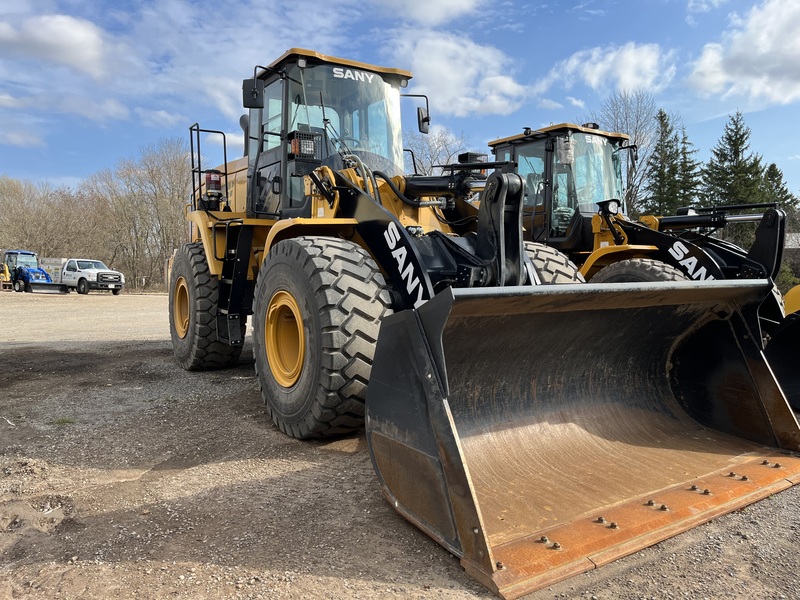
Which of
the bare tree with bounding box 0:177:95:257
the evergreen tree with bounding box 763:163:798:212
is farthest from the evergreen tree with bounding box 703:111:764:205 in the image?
the bare tree with bounding box 0:177:95:257

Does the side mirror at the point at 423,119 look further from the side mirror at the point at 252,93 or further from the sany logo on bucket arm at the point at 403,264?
the sany logo on bucket arm at the point at 403,264


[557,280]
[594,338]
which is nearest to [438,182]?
[557,280]

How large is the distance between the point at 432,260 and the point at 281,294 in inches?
42.9

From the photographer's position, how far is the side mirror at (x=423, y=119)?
5.81 metres

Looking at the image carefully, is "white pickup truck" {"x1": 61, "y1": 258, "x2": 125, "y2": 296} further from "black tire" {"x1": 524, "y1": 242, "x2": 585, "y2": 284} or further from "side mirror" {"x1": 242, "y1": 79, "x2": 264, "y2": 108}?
"black tire" {"x1": 524, "y1": 242, "x2": 585, "y2": 284}

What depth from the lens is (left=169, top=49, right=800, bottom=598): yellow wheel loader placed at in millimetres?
2467

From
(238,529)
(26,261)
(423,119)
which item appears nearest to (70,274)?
(26,261)

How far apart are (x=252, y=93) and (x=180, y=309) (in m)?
3.23

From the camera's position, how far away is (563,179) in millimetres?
8305

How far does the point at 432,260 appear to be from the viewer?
12.9ft

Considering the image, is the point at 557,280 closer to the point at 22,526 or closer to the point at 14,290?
the point at 22,526

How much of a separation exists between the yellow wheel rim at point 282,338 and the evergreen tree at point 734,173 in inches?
1455

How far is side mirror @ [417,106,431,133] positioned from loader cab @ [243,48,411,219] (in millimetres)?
308

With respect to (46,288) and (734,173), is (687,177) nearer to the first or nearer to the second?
(734,173)
